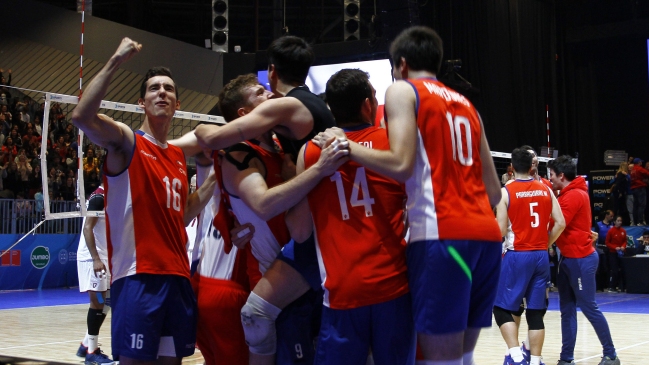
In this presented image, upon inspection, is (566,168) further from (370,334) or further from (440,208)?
(370,334)

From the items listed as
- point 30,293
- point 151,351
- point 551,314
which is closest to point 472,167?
point 151,351

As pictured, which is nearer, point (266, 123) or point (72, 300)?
point (266, 123)

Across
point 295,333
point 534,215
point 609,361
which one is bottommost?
point 609,361

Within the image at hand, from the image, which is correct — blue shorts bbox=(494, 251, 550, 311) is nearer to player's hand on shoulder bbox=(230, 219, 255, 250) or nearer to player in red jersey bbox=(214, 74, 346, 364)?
player in red jersey bbox=(214, 74, 346, 364)

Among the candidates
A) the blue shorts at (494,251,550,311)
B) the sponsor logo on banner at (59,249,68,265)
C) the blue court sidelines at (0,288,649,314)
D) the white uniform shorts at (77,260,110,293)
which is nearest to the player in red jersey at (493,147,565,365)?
the blue shorts at (494,251,550,311)

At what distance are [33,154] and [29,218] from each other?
2901mm

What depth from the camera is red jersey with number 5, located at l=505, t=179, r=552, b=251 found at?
691 cm

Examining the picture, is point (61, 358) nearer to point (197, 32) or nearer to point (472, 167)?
point (472, 167)

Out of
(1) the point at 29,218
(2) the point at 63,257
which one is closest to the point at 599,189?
(2) the point at 63,257

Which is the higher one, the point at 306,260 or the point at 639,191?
the point at 639,191

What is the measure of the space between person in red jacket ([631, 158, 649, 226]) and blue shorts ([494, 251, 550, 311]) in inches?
516

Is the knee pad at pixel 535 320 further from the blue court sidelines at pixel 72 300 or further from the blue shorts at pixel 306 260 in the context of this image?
the blue court sidelines at pixel 72 300

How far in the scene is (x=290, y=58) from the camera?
3.27 m

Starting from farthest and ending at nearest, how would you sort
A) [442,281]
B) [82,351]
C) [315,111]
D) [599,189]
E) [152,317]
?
[599,189]
[82,351]
[152,317]
[315,111]
[442,281]
